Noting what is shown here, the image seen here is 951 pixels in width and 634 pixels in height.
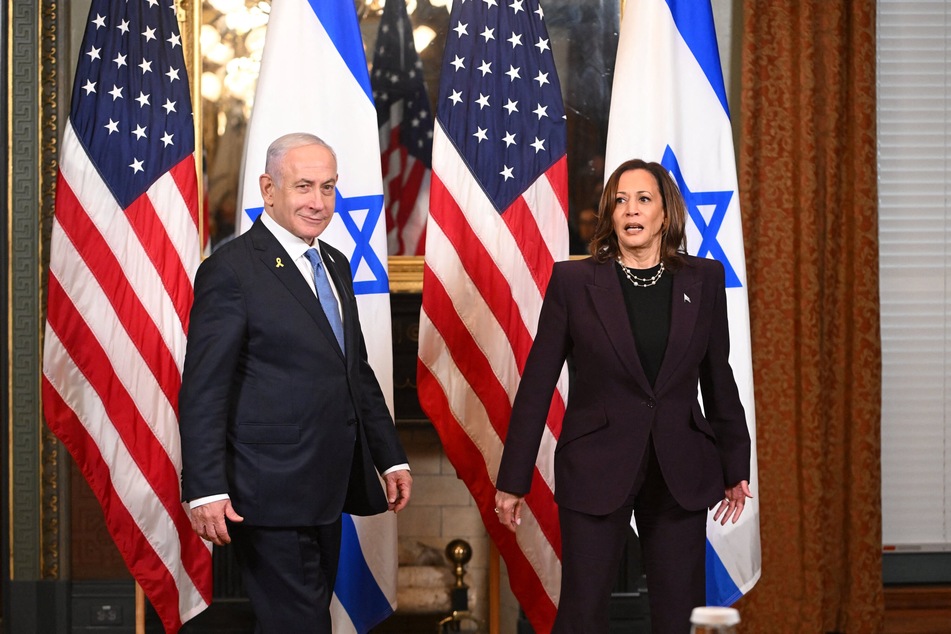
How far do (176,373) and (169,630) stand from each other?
85 cm

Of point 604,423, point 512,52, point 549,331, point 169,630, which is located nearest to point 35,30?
point 512,52

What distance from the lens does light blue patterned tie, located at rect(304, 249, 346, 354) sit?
2605mm

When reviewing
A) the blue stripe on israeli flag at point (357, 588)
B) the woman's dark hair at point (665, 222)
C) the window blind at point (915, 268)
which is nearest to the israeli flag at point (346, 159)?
the blue stripe on israeli flag at point (357, 588)

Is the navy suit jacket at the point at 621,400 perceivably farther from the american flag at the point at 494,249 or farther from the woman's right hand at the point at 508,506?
the american flag at the point at 494,249

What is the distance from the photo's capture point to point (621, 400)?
2.60m

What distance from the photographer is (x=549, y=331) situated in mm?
2713

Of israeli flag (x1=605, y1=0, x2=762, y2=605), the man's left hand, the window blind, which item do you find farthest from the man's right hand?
Result: the window blind

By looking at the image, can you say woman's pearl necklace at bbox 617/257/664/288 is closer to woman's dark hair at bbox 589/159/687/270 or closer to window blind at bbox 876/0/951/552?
woman's dark hair at bbox 589/159/687/270

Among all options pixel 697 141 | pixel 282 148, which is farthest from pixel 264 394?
pixel 697 141

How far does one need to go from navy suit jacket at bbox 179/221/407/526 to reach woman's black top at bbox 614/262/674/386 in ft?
2.39

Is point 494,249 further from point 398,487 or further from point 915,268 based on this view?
point 915,268

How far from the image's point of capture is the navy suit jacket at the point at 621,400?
2584 mm

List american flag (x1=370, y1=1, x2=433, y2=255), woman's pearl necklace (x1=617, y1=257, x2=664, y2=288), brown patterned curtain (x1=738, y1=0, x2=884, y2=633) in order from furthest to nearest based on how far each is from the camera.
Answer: american flag (x1=370, y1=1, x2=433, y2=255) < brown patterned curtain (x1=738, y1=0, x2=884, y2=633) < woman's pearl necklace (x1=617, y1=257, x2=664, y2=288)

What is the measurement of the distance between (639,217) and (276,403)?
39.9 inches
